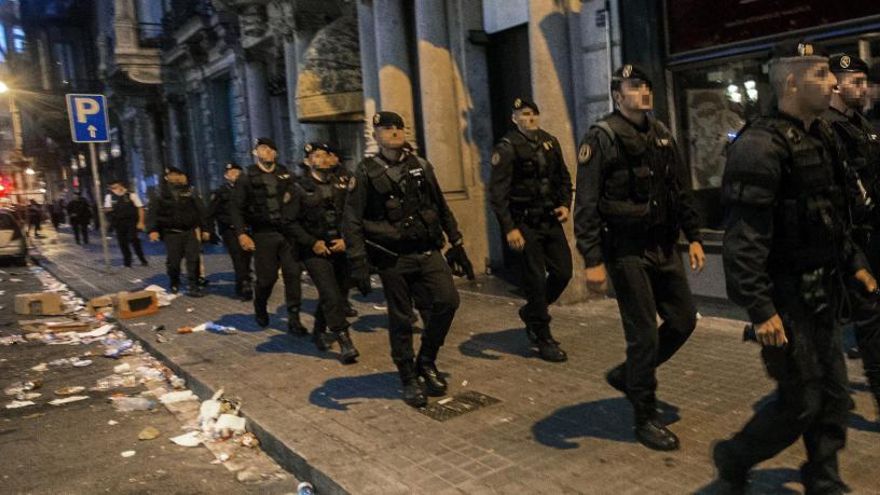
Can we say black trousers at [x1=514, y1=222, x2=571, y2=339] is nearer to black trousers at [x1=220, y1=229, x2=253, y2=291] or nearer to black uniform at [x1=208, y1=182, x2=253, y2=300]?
black uniform at [x1=208, y1=182, x2=253, y2=300]

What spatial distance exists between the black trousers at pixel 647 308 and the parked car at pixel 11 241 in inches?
786

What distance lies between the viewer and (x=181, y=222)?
10992 millimetres

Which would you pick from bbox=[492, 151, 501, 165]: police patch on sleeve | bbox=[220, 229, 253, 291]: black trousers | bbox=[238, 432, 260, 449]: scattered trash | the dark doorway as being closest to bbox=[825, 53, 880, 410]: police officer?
bbox=[492, 151, 501, 165]: police patch on sleeve


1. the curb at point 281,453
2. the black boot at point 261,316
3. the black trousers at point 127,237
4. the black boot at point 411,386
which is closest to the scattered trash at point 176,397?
the curb at point 281,453

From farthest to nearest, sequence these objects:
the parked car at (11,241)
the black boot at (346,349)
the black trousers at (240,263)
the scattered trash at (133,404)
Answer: the parked car at (11,241) < the black trousers at (240,263) < the black boot at (346,349) < the scattered trash at (133,404)

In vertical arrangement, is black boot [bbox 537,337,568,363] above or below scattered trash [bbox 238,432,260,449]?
above

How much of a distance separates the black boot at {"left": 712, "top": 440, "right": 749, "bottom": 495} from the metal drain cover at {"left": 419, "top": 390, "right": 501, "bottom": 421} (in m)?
2.00

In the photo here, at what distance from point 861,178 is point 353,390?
11.8ft

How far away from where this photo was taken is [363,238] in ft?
16.5

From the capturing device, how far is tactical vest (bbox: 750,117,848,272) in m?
2.73

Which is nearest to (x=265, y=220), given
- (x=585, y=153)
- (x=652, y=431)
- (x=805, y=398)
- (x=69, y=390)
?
(x=69, y=390)

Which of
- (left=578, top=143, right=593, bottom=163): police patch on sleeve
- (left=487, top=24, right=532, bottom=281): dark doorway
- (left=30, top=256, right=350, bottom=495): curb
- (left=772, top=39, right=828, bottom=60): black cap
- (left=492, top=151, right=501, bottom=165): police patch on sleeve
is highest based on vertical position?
(left=487, top=24, right=532, bottom=281): dark doorway

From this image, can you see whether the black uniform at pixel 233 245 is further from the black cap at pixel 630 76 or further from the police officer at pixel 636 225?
the black cap at pixel 630 76

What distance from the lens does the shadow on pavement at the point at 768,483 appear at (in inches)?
131
